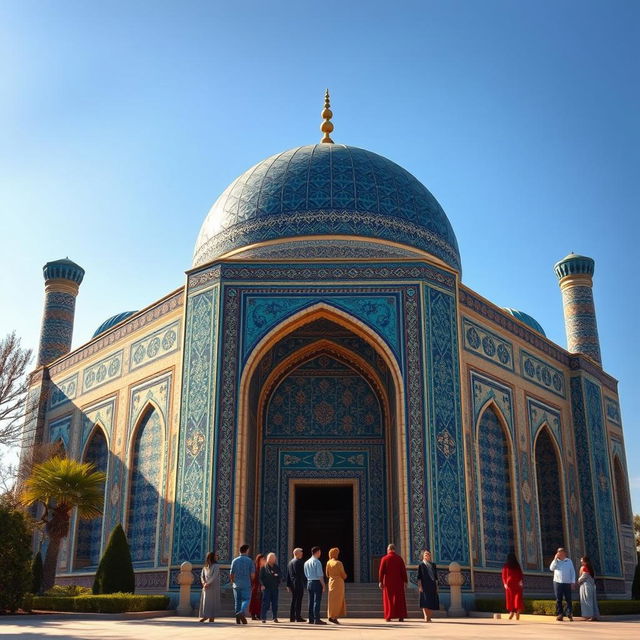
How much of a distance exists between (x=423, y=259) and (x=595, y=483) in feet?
22.4

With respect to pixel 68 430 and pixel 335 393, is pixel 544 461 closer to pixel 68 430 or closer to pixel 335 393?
pixel 335 393

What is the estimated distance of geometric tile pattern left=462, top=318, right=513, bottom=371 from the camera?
47.5ft

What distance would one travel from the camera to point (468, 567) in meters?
12.1

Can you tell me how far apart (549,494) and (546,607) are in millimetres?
5714

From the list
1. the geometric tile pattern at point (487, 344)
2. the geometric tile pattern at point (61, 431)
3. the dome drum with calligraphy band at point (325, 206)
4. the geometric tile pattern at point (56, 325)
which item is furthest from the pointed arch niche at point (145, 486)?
the geometric tile pattern at point (56, 325)

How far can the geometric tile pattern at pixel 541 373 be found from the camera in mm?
16141

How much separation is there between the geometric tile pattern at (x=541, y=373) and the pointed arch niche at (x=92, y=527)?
8.76m

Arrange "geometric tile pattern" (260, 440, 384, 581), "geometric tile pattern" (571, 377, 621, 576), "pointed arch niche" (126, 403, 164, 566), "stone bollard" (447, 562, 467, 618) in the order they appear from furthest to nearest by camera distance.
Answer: "geometric tile pattern" (571, 377, 621, 576) → "geometric tile pattern" (260, 440, 384, 581) → "pointed arch niche" (126, 403, 164, 566) → "stone bollard" (447, 562, 467, 618)

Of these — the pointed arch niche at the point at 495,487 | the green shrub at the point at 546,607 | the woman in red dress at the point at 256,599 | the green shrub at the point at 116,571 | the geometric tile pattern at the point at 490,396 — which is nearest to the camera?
the woman in red dress at the point at 256,599

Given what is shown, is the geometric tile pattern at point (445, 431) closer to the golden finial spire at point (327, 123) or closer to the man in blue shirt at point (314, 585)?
the man in blue shirt at point (314, 585)

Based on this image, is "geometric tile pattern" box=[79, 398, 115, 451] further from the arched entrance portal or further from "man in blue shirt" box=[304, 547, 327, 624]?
"man in blue shirt" box=[304, 547, 327, 624]

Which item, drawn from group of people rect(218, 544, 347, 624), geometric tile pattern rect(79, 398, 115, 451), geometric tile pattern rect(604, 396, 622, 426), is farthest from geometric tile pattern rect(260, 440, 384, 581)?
geometric tile pattern rect(604, 396, 622, 426)

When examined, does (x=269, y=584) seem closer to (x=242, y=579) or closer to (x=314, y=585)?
(x=242, y=579)

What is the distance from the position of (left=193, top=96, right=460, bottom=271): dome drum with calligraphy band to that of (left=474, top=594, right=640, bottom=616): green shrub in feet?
23.5
